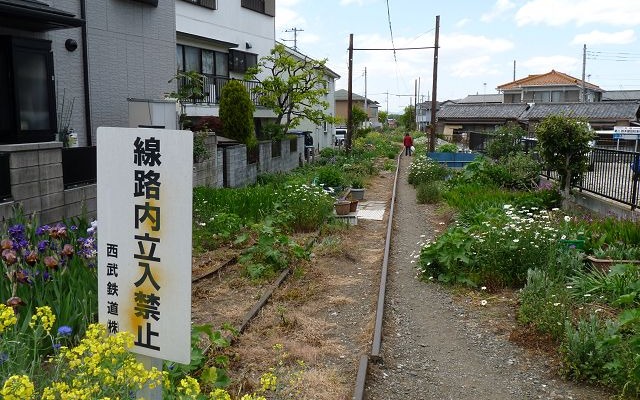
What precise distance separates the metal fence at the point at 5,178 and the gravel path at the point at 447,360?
513 centimetres

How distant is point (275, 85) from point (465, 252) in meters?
17.3

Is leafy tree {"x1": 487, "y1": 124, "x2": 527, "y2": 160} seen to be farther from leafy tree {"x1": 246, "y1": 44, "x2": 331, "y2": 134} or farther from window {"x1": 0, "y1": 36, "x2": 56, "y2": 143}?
window {"x1": 0, "y1": 36, "x2": 56, "y2": 143}

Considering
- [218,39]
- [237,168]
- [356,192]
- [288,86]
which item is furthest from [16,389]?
[288,86]

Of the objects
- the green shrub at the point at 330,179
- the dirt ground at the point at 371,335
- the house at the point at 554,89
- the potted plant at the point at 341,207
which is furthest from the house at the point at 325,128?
the dirt ground at the point at 371,335

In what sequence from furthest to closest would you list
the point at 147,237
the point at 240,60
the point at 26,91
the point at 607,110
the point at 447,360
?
the point at 607,110
the point at 240,60
the point at 26,91
the point at 447,360
the point at 147,237

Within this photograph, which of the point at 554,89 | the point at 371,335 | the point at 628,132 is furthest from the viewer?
the point at 554,89

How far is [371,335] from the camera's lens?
6465 millimetres

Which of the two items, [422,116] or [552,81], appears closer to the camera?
[552,81]

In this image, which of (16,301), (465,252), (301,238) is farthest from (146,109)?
(16,301)

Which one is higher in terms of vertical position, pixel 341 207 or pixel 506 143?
pixel 506 143

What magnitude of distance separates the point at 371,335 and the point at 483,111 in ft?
161

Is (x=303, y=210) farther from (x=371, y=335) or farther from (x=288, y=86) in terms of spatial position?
(x=288, y=86)

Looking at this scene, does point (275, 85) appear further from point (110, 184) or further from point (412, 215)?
point (110, 184)

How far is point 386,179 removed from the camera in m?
26.3
